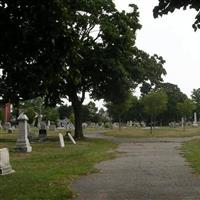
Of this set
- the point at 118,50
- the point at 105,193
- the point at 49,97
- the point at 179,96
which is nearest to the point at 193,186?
the point at 105,193

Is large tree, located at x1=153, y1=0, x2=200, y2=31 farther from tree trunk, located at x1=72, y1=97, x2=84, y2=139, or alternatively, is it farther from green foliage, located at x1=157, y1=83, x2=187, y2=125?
green foliage, located at x1=157, y1=83, x2=187, y2=125

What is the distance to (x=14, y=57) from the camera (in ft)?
44.8

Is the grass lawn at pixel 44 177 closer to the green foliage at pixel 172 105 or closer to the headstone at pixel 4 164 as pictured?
the headstone at pixel 4 164

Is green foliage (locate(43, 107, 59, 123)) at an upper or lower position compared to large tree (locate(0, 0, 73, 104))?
upper

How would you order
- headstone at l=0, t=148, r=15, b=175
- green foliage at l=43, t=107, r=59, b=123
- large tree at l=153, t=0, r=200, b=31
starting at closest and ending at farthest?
large tree at l=153, t=0, r=200, b=31 → headstone at l=0, t=148, r=15, b=175 → green foliage at l=43, t=107, r=59, b=123

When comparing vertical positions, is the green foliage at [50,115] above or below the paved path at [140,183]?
above

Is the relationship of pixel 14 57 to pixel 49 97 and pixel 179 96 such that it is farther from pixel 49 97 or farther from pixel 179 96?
pixel 179 96

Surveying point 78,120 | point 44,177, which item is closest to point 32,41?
point 44,177

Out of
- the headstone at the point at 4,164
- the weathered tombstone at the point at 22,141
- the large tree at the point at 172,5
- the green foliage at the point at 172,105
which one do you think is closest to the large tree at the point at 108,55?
the weathered tombstone at the point at 22,141

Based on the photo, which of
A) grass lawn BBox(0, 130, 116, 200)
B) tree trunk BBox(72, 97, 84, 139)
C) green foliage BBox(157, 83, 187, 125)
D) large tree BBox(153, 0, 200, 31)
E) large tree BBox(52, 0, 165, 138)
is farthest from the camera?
green foliage BBox(157, 83, 187, 125)

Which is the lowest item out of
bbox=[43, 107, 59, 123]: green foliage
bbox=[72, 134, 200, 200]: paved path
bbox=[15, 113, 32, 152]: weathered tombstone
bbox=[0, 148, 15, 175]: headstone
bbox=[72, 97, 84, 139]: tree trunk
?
bbox=[72, 134, 200, 200]: paved path

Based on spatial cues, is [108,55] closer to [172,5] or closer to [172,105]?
[172,5]

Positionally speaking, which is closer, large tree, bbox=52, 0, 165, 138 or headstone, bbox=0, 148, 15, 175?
headstone, bbox=0, 148, 15, 175

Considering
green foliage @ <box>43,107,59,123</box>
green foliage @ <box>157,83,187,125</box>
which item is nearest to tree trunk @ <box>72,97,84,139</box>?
green foliage @ <box>43,107,59,123</box>
